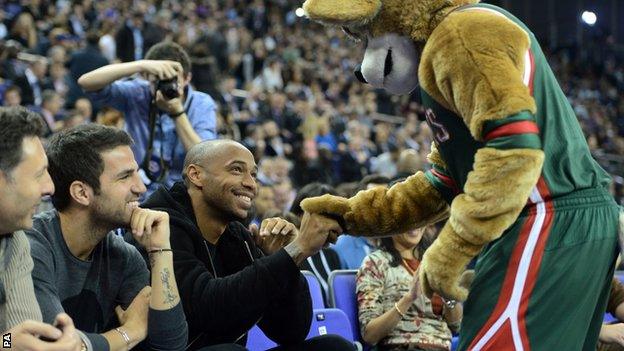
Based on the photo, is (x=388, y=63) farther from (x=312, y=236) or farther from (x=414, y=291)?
(x=414, y=291)

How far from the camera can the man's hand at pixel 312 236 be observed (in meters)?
3.55

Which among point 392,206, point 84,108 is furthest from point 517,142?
point 84,108

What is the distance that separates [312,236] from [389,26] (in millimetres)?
846

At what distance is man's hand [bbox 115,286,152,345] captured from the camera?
3.34 meters

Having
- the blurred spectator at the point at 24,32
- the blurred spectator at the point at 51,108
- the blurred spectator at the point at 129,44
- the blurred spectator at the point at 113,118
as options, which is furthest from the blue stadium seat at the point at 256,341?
the blurred spectator at the point at 24,32

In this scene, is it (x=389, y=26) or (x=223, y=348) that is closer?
(x=389, y=26)

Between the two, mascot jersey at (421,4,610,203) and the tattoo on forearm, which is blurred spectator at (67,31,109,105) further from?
mascot jersey at (421,4,610,203)

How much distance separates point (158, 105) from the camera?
5.53 m

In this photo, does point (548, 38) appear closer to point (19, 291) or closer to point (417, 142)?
point (417, 142)

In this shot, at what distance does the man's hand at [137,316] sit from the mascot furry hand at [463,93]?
1028 millimetres

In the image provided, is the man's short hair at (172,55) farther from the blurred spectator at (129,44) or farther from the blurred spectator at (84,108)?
the blurred spectator at (129,44)

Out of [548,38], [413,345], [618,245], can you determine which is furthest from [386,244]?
[548,38]

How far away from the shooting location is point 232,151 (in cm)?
410

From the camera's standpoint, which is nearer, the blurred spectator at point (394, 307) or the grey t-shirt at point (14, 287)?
the grey t-shirt at point (14, 287)
